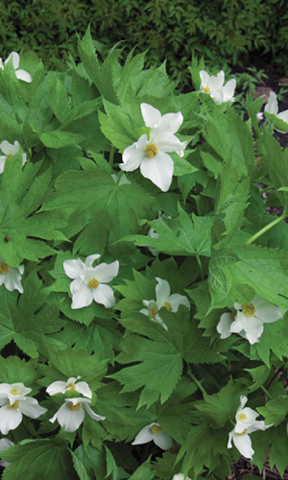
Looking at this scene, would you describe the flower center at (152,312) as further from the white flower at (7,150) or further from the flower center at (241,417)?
the white flower at (7,150)

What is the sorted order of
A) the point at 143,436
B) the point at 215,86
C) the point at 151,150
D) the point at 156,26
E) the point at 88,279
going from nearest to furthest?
1. the point at 151,150
2. the point at 88,279
3. the point at 143,436
4. the point at 215,86
5. the point at 156,26

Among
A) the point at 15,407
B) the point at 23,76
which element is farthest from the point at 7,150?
the point at 15,407

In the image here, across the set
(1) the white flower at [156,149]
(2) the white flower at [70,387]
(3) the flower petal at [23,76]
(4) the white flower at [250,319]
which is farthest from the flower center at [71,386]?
(3) the flower petal at [23,76]

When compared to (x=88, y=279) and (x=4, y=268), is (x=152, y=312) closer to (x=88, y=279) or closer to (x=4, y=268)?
(x=88, y=279)

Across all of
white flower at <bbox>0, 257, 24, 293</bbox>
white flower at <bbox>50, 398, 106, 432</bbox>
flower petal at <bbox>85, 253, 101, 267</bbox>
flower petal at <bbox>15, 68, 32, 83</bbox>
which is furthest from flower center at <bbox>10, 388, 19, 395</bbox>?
flower petal at <bbox>15, 68, 32, 83</bbox>

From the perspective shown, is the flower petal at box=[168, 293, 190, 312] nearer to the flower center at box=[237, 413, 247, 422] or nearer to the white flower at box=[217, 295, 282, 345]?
the white flower at box=[217, 295, 282, 345]
